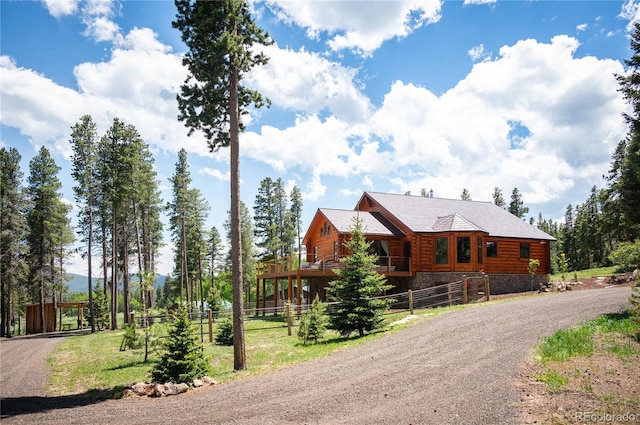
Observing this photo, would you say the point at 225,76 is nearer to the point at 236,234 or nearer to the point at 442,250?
the point at 236,234

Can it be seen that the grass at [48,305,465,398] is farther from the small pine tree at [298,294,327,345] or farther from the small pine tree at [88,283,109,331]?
the small pine tree at [88,283,109,331]

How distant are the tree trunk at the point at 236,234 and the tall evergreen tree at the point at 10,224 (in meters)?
27.9

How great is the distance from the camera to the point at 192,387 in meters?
11.0

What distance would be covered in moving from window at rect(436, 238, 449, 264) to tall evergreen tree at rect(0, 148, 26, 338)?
31.9 m

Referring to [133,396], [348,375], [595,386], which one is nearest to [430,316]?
[348,375]

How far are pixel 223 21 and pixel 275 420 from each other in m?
12.3

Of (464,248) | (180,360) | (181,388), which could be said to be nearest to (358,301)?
(180,360)

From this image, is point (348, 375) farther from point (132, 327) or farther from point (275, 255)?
point (275, 255)

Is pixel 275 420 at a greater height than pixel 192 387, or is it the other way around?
pixel 275 420

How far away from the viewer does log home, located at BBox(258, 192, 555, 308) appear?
2730 centimetres

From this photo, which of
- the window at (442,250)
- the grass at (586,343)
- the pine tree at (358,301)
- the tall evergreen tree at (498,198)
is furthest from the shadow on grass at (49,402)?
the tall evergreen tree at (498,198)

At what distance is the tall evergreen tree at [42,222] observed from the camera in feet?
114

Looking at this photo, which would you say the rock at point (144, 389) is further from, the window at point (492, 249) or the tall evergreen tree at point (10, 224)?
the tall evergreen tree at point (10, 224)

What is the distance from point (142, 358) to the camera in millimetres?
17062
